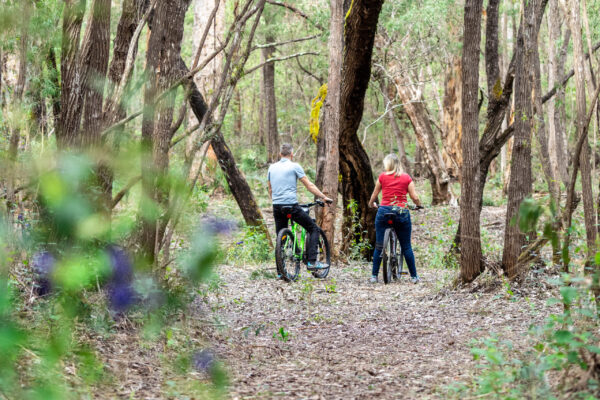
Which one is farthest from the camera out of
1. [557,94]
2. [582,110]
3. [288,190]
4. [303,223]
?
[557,94]

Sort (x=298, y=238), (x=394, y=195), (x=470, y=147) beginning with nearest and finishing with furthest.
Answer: (x=470, y=147), (x=394, y=195), (x=298, y=238)

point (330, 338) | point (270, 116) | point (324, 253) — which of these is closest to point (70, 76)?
point (330, 338)

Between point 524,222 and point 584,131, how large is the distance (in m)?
2.86

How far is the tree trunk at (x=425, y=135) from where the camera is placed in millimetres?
20016

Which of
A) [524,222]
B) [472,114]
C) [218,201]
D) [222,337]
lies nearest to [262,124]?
[218,201]

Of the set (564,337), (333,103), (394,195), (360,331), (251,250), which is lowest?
(360,331)

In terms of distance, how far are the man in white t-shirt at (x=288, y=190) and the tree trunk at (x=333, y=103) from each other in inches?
63.4

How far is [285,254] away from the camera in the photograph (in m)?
9.76

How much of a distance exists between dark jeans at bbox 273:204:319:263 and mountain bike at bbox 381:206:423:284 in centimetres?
108

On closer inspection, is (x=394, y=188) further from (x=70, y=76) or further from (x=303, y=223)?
(x=70, y=76)

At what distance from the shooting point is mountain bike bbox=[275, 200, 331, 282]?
954 centimetres

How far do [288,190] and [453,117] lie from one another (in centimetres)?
1583

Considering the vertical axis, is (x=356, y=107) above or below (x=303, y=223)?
above

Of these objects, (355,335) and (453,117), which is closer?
(355,335)
